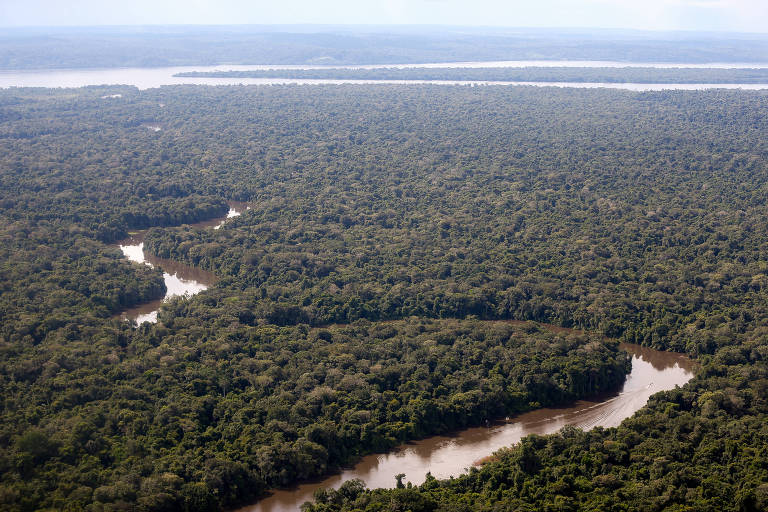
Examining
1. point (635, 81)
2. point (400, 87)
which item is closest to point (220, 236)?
point (400, 87)

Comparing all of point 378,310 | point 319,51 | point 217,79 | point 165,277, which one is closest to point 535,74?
point 319,51

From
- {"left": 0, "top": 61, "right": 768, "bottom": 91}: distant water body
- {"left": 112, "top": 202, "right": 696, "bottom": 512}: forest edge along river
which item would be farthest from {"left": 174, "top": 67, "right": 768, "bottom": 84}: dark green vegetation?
{"left": 112, "top": 202, "right": 696, "bottom": 512}: forest edge along river

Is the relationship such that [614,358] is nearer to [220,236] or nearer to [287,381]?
[287,381]

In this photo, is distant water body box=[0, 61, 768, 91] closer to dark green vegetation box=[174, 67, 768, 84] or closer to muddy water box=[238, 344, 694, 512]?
dark green vegetation box=[174, 67, 768, 84]

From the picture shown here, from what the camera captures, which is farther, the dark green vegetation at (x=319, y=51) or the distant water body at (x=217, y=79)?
the dark green vegetation at (x=319, y=51)

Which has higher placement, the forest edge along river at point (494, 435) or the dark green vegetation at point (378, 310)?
the dark green vegetation at point (378, 310)

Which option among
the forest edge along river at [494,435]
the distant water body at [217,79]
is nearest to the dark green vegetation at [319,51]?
the distant water body at [217,79]

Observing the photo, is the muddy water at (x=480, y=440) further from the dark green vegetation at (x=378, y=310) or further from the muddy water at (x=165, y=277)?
the muddy water at (x=165, y=277)

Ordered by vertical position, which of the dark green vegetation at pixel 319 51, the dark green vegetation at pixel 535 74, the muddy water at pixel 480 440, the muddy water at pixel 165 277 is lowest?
the muddy water at pixel 480 440
